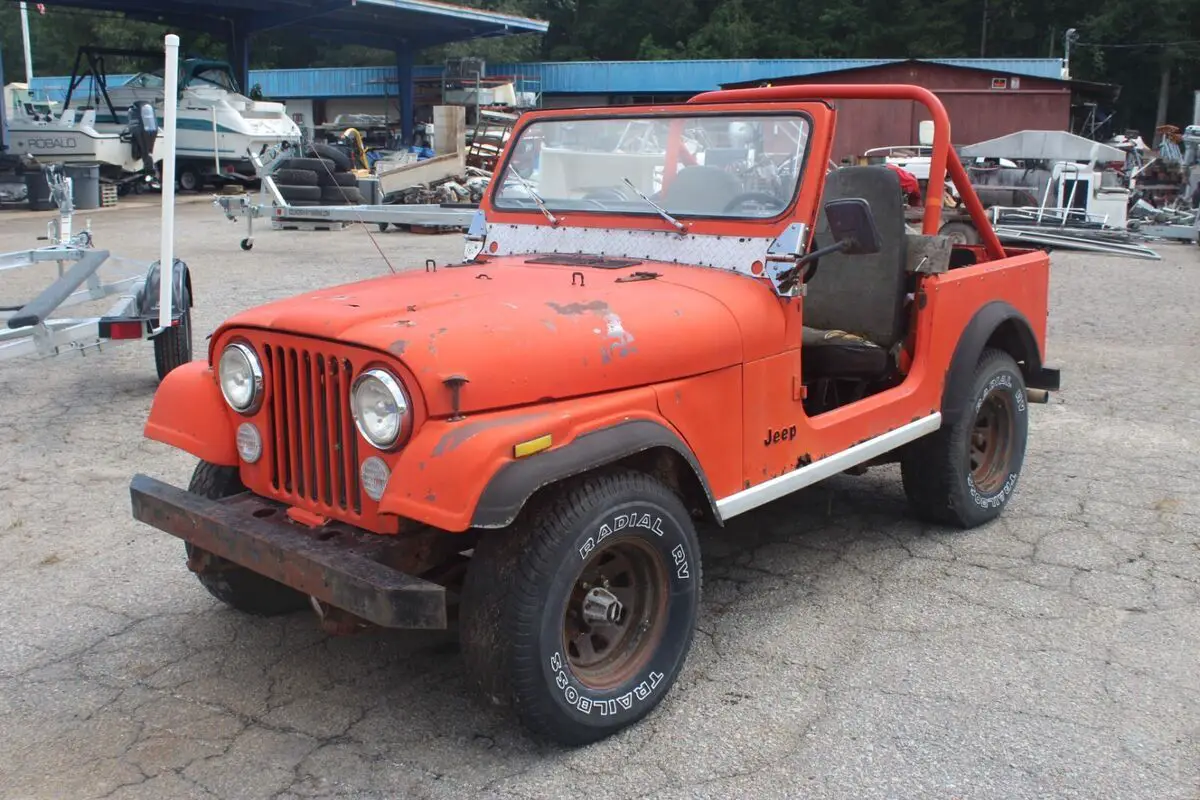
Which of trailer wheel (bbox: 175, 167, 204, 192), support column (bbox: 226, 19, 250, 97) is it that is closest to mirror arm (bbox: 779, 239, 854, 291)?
trailer wheel (bbox: 175, 167, 204, 192)

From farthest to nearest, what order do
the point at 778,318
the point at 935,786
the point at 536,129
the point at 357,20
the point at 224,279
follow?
the point at 357,20 < the point at 224,279 < the point at 536,129 < the point at 778,318 < the point at 935,786

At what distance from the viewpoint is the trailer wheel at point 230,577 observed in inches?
143

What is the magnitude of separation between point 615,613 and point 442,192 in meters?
17.8

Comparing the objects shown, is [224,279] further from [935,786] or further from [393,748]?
[935,786]

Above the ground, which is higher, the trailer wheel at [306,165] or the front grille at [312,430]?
the trailer wheel at [306,165]

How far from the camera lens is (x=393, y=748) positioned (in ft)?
10.4

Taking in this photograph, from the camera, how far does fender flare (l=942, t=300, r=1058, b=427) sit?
15.3ft

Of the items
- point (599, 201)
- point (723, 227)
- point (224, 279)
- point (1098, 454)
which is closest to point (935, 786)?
point (723, 227)

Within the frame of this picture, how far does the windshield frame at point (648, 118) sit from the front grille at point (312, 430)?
1.57 metres

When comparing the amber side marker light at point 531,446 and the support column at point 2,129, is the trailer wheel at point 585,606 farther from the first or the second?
the support column at point 2,129

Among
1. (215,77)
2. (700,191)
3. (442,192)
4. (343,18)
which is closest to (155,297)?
(700,191)

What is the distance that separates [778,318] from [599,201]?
0.99m

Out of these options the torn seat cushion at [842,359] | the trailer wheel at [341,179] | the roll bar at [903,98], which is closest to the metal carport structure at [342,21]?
the trailer wheel at [341,179]

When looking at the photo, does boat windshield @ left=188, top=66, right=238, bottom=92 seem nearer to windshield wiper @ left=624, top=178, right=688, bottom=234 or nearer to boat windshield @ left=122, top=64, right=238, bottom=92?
boat windshield @ left=122, top=64, right=238, bottom=92
